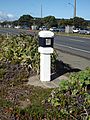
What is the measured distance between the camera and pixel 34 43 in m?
10.3

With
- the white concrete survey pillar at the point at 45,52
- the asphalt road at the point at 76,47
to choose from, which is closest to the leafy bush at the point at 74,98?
the white concrete survey pillar at the point at 45,52

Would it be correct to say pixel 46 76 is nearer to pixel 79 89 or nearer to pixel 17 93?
pixel 17 93

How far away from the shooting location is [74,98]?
541 cm

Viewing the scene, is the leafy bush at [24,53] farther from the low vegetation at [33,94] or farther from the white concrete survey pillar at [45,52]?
the white concrete survey pillar at [45,52]

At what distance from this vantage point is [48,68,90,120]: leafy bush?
16.8 ft

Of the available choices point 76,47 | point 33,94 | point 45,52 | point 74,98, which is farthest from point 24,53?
point 76,47

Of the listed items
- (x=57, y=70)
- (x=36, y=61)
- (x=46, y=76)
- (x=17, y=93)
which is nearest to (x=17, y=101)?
(x=17, y=93)

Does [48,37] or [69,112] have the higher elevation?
[48,37]

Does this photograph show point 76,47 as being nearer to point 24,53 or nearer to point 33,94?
point 24,53

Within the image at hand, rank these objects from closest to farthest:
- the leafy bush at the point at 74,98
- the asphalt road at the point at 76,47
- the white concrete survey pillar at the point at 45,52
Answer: the leafy bush at the point at 74,98, the white concrete survey pillar at the point at 45,52, the asphalt road at the point at 76,47

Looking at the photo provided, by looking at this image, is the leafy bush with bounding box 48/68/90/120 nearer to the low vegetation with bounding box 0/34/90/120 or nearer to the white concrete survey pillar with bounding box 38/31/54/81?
the low vegetation with bounding box 0/34/90/120

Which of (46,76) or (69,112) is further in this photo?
(46,76)

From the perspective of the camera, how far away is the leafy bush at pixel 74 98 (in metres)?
5.12

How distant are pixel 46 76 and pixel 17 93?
1582 millimetres
